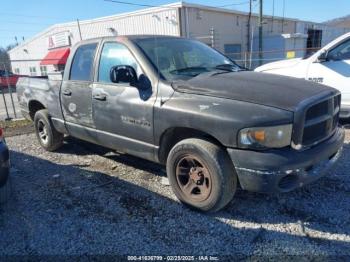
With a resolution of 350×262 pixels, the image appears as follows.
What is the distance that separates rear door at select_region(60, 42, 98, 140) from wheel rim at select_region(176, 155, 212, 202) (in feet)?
5.26

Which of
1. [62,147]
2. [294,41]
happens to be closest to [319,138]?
[62,147]

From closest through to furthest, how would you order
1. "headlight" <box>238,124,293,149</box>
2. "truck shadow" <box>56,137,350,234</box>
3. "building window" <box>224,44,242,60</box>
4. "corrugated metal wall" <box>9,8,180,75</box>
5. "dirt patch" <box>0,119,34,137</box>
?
1. "headlight" <box>238,124,293,149</box>
2. "truck shadow" <box>56,137,350,234</box>
3. "dirt patch" <box>0,119,34,137</box>
4. "corrugated metal wall" <box>9,8,180,75</box>
5. "building window" <box>224,44,242,60</box>

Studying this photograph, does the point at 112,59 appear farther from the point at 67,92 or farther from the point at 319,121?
the point at 319,121

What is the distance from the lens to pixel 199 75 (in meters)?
3.65

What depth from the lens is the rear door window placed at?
4406mm

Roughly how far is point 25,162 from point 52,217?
228 centimetres

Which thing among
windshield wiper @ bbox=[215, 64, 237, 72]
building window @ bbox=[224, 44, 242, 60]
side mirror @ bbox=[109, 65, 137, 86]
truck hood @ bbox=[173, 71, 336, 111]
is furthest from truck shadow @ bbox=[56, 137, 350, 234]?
building window @ bbox=[224, 44, 242, 60]

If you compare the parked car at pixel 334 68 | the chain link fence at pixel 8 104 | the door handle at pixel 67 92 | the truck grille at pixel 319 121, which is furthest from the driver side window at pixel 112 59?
the chain link fence at pixel 8 104

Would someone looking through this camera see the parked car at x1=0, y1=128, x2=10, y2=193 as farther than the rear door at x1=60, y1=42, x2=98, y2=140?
No

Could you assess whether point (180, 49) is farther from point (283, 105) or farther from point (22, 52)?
point (22, 52)

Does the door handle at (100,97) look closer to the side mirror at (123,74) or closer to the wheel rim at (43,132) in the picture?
the side mirror at (123,74)

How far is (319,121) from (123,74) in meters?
2.08

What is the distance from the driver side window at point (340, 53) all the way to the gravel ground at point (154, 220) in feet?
7.76

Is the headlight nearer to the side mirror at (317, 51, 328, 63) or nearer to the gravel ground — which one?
the gravel ground
